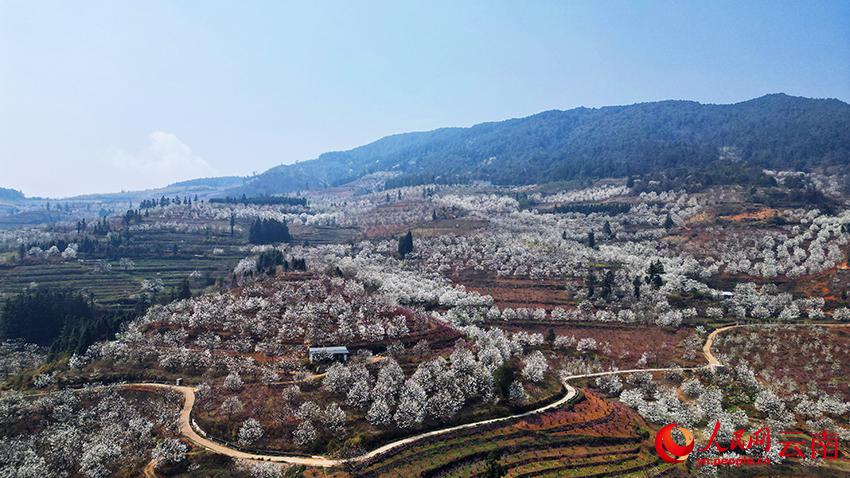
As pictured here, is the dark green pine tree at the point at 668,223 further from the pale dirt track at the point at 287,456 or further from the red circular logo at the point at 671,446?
the red circular logo at the point at 671,446

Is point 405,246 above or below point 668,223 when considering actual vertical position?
below

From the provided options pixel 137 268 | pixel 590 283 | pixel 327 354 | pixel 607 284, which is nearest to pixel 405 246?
pixel 590 283

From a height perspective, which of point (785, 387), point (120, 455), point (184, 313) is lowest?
point (785, 387)

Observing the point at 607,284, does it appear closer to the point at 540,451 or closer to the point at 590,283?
the point at 590,283

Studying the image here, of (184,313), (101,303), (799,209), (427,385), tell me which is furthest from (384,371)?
(799,209)

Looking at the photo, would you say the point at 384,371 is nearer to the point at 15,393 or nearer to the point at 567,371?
the point at 567,371

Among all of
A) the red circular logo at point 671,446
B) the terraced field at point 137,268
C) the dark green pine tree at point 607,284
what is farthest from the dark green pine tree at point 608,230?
the red circular logo at point 671,446

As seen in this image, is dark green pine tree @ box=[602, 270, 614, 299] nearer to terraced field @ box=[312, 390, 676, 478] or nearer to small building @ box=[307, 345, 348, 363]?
terraced field @ box=[312, 390, 676, 478]
